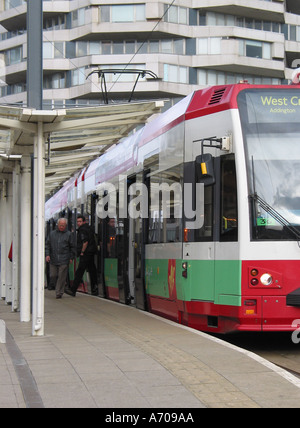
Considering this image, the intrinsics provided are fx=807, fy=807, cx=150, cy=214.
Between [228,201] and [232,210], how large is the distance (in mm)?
136

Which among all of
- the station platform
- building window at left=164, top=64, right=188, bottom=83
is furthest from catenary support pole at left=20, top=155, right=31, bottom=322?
building window at left=164, top=64, right=188, bottom=83

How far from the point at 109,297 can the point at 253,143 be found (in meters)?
8.25

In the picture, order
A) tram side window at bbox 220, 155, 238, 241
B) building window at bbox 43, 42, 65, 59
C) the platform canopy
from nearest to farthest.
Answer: tram side window at bbox 220, 155, 238, 241, the platform canopy, building window at bbox 43, 42, 65, 59

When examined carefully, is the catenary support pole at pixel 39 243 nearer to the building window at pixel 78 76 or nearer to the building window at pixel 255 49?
the building window at pixel 78 76

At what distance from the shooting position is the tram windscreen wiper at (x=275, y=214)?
32.2ft

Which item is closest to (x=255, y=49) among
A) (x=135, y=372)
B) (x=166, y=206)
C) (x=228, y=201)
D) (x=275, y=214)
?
(x=166, y=206)

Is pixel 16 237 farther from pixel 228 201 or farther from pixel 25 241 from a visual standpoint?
pixel 228 201

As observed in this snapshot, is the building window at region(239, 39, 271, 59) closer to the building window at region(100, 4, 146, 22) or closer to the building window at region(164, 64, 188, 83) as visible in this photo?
the building window at region(164, 64, 188, 83)

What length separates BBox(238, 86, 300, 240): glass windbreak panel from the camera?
9.82m

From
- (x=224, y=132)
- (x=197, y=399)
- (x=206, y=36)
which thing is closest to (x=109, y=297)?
(x=224, y=132)

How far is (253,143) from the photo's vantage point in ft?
32.7

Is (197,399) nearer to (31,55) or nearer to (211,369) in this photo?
(211,369)

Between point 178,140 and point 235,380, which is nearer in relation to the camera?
point 235,380

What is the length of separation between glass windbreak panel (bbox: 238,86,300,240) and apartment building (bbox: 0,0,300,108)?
50.6 meters
